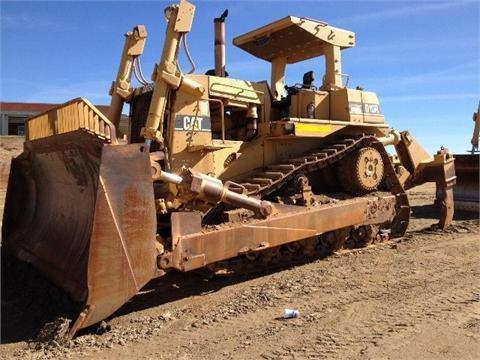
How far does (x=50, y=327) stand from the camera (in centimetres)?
443

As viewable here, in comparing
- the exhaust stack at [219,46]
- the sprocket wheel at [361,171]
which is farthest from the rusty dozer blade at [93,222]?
the sprocket wheel at [361,171]

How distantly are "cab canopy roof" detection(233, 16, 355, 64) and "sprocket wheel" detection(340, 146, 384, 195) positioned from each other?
Answer: 184 centimetres

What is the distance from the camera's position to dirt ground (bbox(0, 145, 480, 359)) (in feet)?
13.7

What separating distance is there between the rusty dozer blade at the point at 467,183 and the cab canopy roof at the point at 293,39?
16.4 feet

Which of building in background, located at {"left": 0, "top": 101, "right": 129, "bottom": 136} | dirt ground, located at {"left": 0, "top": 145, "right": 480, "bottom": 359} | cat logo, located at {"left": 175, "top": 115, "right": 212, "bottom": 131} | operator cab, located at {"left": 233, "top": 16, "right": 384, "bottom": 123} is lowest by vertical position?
dirt ground, located at {"left": 0, "top": 145, "right": 480, "bottom": 359}

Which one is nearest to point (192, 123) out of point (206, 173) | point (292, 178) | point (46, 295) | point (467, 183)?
point (206, 173)

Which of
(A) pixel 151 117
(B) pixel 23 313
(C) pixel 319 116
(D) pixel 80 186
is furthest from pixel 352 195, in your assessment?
(B) pixel 23 313

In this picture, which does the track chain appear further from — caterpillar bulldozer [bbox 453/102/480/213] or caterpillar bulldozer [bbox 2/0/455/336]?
caterpillar bulldozer [bbox 453/102/480/213]

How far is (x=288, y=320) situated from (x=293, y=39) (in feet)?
16.1

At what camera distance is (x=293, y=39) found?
818 cm

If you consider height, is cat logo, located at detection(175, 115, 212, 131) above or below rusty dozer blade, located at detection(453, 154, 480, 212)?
above

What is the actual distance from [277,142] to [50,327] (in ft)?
13.5

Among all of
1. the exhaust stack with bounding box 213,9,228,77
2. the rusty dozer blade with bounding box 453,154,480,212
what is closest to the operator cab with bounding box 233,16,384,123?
the exhaust stack with bounding box 213,9,228,77

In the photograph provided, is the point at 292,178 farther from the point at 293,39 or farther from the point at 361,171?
the point at 293,39
